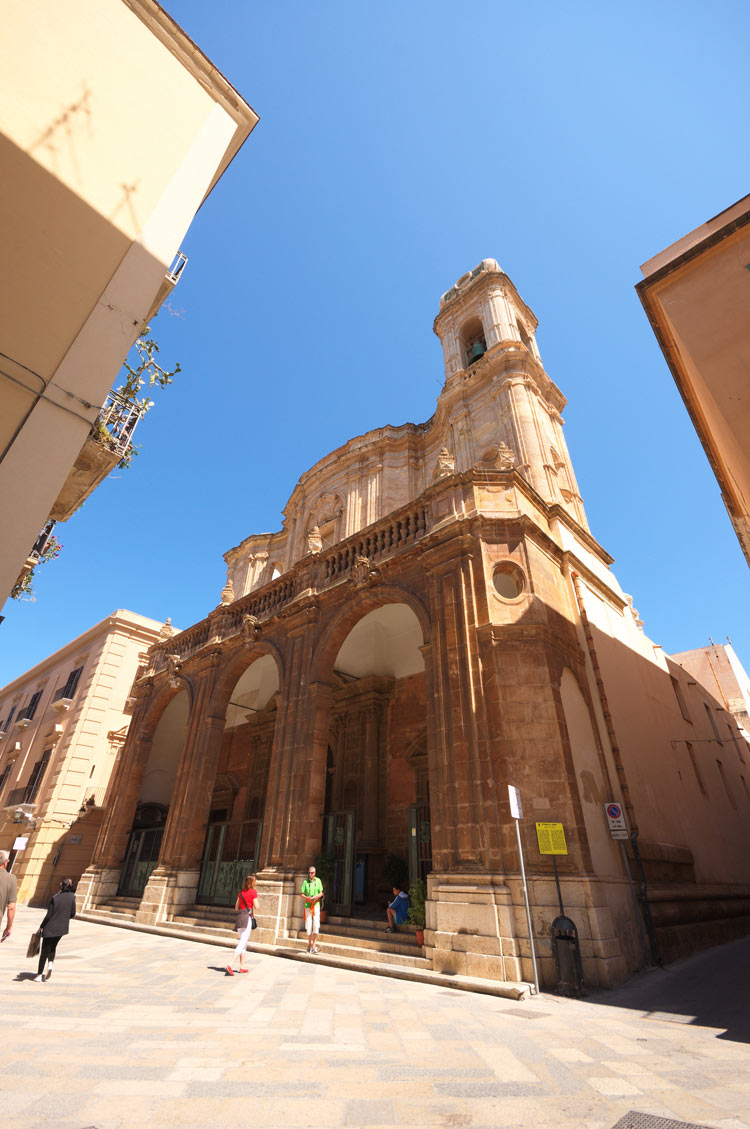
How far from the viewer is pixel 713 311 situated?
7441 millimetres

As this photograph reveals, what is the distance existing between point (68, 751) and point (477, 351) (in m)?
22.9

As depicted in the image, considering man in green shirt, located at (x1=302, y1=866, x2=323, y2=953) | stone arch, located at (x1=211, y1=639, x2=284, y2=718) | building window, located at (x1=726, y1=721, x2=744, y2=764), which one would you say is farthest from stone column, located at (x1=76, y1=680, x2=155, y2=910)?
building window, located at (x1=726, y1=721, x2=744, y2=764)

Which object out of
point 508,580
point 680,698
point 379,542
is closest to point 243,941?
point 508,580

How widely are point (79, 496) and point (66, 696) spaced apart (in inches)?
786

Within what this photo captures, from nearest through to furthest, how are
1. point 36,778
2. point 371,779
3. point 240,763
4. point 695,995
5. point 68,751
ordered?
point 695,995 → point 371,779 → point 240,763 → point 68,751 → point 36,778

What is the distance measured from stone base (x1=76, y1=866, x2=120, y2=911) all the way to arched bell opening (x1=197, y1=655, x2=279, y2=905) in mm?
3344

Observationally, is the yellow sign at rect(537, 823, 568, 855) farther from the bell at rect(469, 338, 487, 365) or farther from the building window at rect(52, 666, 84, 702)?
the building window at rect(52, 666, 84, 702)

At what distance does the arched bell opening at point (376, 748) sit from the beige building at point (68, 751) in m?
10.2

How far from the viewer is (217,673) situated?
53.9 ft

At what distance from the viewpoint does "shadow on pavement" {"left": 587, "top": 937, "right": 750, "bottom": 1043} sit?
18.7ft

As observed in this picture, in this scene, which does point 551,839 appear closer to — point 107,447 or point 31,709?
point 107,447

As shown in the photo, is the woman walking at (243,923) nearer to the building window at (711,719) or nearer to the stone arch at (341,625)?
the stone arch at (341,625)

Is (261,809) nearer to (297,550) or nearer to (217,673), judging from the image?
(217,673)

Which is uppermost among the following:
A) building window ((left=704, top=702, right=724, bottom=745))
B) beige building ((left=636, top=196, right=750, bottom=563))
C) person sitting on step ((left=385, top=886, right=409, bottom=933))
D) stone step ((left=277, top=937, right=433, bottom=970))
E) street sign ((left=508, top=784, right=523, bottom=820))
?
beige building ((left=636, top=196, right=750, bottom=563))
